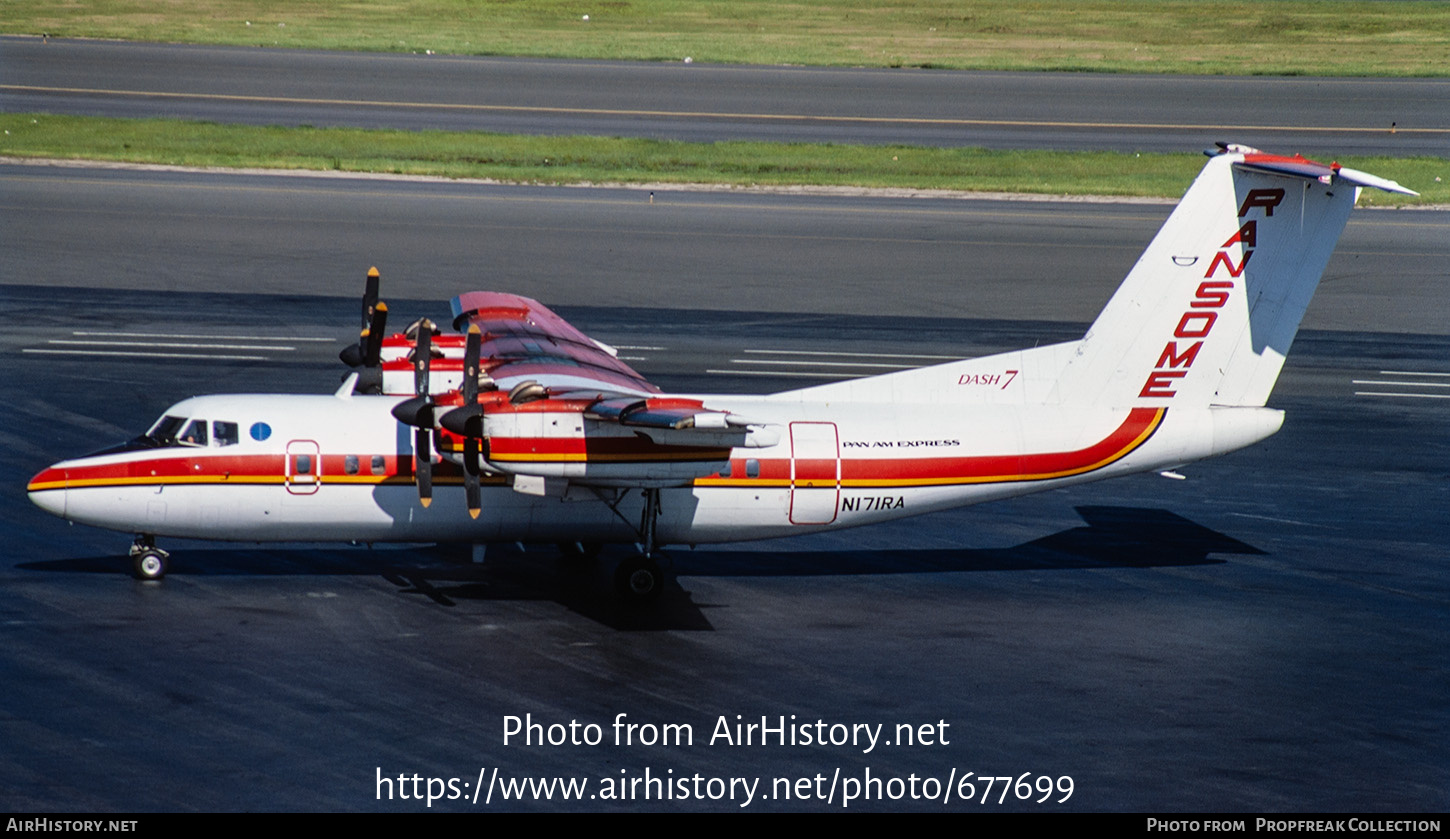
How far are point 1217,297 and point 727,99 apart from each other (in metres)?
55.8

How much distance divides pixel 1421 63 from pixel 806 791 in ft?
293

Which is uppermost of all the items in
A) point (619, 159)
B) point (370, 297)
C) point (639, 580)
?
point (619, 159)

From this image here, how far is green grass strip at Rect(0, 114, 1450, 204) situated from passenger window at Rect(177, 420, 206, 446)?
3960cm

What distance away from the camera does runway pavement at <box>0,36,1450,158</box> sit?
7106cm

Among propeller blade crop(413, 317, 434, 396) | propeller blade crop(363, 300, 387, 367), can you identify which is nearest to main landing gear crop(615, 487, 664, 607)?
propeller blade crop(413, 317, 434, 396)

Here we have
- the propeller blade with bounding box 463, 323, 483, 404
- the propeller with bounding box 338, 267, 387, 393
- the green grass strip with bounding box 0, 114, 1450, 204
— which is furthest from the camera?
the green grass strip with bounding box 0, 114, 1450, 204

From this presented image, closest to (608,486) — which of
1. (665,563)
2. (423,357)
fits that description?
(423,357)

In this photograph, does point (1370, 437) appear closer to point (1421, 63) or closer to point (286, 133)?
point (286, 133)

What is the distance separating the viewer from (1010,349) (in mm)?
40656

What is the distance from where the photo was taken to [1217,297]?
25.0 meters

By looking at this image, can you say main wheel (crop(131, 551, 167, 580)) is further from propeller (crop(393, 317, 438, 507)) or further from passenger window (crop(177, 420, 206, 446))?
propeller (crop(393, 317, 438, 507))

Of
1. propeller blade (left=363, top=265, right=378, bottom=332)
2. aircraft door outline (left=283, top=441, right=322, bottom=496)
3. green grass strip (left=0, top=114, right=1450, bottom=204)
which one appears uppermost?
green grass strip (left=0, top=114, right=1450, bottom=204)

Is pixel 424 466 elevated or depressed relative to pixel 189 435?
depressed

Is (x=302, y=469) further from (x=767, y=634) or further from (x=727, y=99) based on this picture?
(x=727, y=99)
